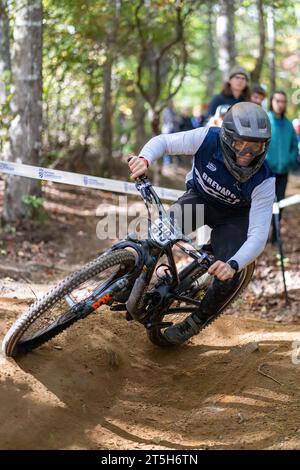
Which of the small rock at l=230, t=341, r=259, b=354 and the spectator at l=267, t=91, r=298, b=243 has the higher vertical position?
the spectator at l=267, t=91, r=298, b=243

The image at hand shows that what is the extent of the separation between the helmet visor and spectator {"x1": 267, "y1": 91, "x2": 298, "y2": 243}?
14.8 ft

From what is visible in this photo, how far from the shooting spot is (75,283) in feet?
12.4

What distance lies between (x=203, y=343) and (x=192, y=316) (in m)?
0.68

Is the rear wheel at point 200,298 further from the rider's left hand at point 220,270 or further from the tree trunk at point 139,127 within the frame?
the tree trunk at point 139,127

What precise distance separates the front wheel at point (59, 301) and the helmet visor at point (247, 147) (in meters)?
1.11

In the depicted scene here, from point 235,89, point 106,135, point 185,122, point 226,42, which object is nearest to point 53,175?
point 235,89

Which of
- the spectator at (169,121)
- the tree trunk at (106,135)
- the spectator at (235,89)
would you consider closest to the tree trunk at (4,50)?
the tree trunk at (106,135)

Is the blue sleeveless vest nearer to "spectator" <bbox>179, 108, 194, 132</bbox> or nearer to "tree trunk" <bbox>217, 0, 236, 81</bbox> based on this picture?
"spectator" <bbox>179, 108, 194, 132</bbox>

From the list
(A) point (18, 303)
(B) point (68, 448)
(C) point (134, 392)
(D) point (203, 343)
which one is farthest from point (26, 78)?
(B) point (68, 448)

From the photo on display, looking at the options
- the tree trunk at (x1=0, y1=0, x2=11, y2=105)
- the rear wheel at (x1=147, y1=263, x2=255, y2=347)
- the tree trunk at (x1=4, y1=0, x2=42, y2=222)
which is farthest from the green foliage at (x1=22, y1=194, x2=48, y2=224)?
the rear wheel at (x1=147, y1=263, x2=255, y2=347)

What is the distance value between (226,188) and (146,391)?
5.72 ft

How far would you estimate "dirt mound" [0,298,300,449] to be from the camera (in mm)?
3564

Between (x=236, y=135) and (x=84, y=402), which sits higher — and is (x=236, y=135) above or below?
above

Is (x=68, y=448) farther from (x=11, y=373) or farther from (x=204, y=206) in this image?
(x=204, y=206)
